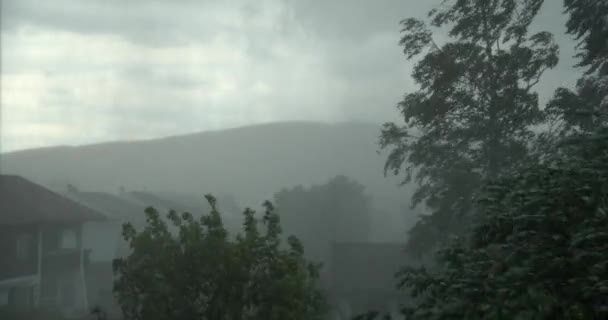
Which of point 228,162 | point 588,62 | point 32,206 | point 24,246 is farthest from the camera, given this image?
point 228,162

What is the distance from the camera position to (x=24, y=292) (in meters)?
33.4

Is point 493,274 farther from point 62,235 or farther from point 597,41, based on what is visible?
point 62,235

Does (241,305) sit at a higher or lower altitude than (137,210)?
lower

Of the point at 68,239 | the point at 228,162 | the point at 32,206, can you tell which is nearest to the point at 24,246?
the point at 32,206

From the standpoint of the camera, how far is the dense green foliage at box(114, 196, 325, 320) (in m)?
10.8

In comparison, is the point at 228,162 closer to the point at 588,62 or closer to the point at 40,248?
the point at 40,248

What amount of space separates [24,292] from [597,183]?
106 feet

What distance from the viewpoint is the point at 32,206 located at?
35.7 metres

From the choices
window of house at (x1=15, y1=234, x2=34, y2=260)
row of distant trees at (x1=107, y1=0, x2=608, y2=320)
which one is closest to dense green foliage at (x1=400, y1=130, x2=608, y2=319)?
row of distant trees at (x1=107, y1=0, x2=608, y2=320)

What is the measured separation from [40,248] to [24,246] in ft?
4.17

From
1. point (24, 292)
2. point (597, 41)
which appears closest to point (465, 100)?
point (597, 41)

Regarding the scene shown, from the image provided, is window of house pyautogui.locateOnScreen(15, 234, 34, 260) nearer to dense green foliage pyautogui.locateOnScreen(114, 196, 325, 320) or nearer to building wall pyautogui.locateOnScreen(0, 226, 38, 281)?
building wall pyautogui.locateOnScreen(0, 226, 38, 281)

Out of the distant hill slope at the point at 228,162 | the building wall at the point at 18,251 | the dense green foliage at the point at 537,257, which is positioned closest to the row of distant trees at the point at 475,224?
the dense green foliage at the point at 537,257

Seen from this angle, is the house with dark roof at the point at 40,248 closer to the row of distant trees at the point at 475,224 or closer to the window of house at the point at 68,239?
the window of house at the point at 68,239
